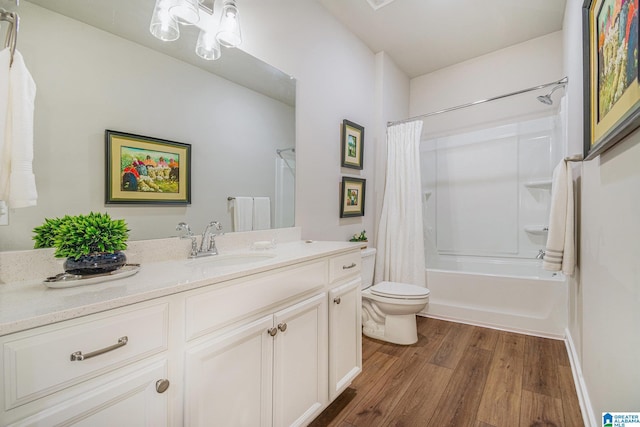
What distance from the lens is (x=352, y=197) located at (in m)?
2.56

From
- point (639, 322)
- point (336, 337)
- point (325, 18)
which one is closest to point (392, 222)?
point (336, 337)

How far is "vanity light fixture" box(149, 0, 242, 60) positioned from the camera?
49.8 inches

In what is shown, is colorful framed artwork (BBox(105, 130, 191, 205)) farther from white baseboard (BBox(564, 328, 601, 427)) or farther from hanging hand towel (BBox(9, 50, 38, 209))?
white baseboard (BBox(564, 328, 601, 427))

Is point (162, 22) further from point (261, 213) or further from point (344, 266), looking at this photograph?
point (344, 266)

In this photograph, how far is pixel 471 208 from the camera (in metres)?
3.22

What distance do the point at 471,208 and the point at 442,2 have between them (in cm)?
205

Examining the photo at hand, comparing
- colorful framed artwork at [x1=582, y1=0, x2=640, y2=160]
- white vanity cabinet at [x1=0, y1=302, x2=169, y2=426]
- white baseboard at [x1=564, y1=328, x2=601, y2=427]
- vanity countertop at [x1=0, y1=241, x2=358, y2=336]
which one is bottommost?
white baseboard at [x1=564, y1=328, x2=601, y2=427]

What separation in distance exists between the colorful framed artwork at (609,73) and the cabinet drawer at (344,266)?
117cm

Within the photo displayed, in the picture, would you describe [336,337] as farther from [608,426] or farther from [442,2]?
[442,2]

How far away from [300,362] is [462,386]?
43.4 inches

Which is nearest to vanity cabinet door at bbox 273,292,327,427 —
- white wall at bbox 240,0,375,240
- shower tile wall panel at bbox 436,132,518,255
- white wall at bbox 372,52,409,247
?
white wall at bbox 240,0,375,240

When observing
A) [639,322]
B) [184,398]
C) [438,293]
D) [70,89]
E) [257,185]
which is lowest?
[438,293]

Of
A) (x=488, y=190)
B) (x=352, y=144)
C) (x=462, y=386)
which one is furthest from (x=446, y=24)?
(x=462, y=386)

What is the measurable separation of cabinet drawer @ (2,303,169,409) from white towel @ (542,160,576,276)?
2.10m
